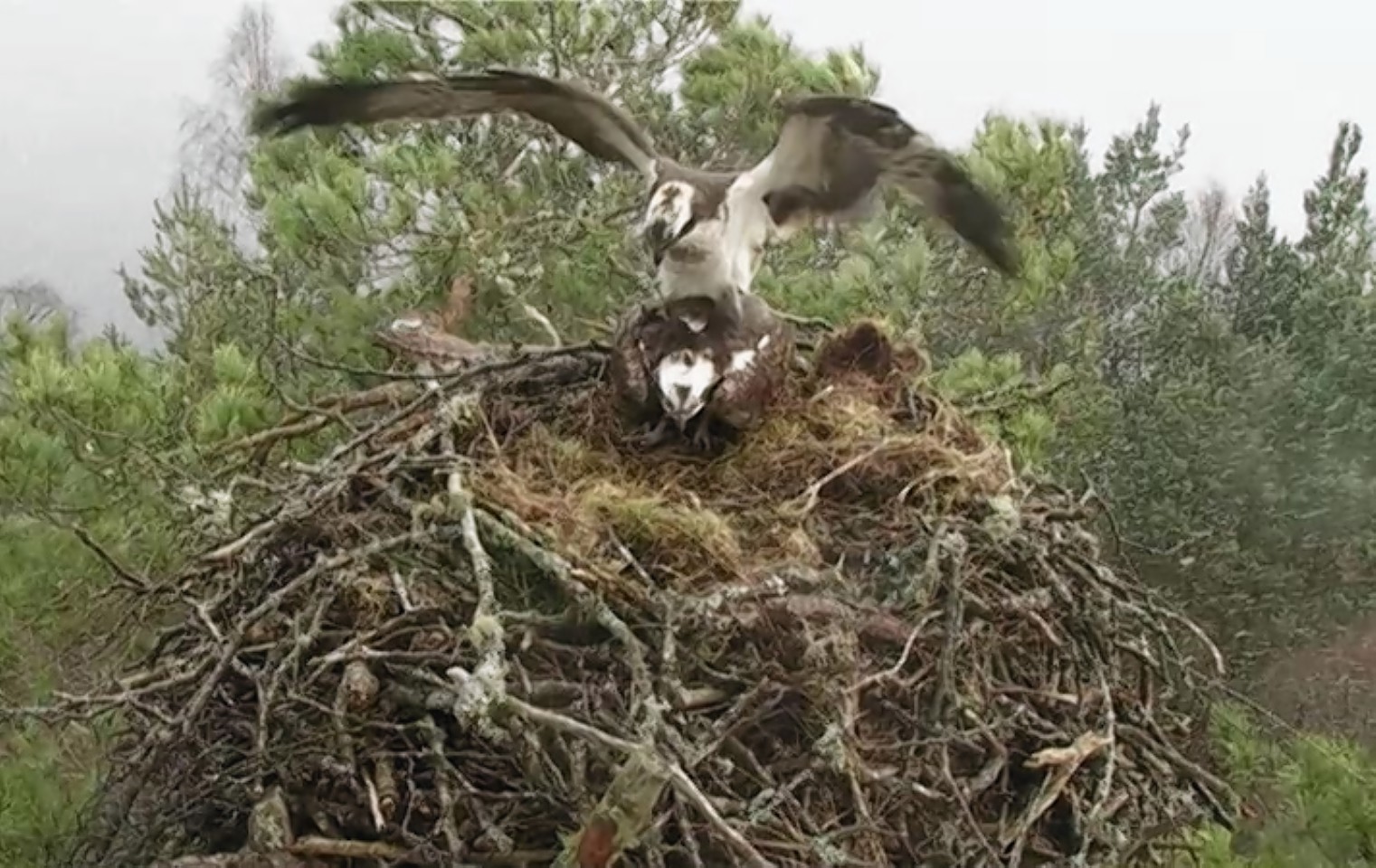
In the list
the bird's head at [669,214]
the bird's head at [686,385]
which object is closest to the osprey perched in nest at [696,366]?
the bird's head at [686,385]

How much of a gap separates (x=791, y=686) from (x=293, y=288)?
8.69 feet

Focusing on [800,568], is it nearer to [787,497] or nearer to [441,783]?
[787,497]

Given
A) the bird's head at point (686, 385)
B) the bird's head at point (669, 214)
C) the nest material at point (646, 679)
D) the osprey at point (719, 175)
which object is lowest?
the nest material at point (646, 679)

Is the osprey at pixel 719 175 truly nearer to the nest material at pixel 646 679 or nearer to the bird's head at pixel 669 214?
the bird's head at pixel 669 214

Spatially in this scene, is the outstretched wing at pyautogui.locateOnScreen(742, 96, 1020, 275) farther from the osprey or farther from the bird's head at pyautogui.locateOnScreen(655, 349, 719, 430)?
the bird's head at pyautogui.locateOnScreen(655, 349, 719, 430)

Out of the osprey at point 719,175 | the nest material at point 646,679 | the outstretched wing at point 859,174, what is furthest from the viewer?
→ the osprey at point 719,175

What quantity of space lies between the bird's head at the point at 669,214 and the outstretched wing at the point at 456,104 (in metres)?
0.20

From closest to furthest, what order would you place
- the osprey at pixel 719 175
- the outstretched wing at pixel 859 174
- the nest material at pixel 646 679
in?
the nest material at pixel 646 679 → the outstretched wing at pixel 859 174 → the osprey at pixel 719 175

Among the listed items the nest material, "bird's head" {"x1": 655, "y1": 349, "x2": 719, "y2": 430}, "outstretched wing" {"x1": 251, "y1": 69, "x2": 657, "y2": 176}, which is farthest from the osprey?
the nest material

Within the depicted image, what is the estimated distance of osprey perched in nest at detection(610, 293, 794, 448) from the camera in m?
3.26

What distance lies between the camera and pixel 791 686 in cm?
241

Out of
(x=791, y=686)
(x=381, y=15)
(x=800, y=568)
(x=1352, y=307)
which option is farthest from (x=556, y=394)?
(x=1352, y=307)

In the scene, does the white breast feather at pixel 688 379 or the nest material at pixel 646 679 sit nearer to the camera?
the nest material at pixel 646 679

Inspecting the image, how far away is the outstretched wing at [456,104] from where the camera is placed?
3285 millimetres
